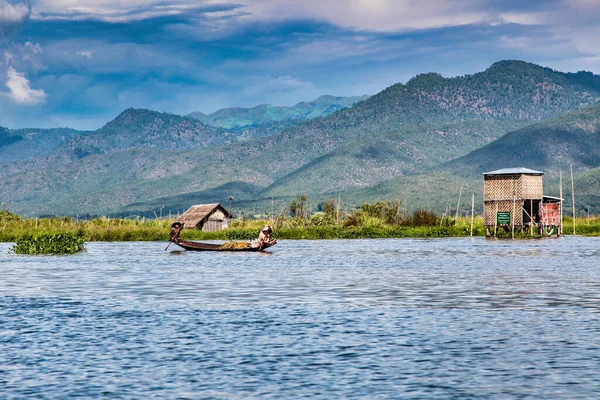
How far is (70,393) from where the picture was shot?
17719 millimetres

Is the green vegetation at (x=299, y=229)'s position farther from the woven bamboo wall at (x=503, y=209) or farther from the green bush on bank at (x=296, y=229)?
the woven bamboo wall at (x=503, y=209)

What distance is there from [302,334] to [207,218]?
89.6 m

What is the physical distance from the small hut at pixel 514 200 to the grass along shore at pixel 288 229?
5.90m

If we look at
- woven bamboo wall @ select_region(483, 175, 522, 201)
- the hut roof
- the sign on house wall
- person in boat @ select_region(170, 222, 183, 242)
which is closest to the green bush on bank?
the sign on house wall

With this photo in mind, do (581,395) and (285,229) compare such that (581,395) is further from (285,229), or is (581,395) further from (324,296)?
(285,229)

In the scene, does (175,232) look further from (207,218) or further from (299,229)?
(207,218)

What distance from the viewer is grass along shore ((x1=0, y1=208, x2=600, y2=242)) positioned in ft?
323

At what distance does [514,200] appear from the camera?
9638cm

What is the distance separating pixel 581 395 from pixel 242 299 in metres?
19.7

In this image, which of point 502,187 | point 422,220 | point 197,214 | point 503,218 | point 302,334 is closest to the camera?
point 302,334

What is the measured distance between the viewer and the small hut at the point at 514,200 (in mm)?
97125

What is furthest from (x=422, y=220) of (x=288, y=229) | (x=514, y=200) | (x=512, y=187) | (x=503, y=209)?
(x=288, y=229)

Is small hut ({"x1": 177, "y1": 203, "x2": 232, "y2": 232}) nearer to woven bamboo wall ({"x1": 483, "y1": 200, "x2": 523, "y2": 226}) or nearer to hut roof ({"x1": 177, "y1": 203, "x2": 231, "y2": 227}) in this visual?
hut roof ({"x1": 177, "y1": 203, "x2": 231, "y2": 227})

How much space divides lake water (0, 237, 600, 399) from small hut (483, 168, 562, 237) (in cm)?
4836
